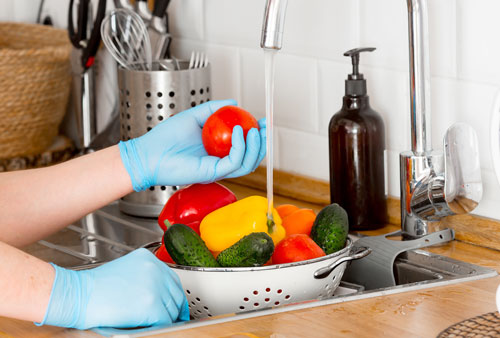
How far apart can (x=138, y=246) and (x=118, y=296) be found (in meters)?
0.40

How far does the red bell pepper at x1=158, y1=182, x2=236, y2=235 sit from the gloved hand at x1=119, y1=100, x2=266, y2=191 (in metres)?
0.01

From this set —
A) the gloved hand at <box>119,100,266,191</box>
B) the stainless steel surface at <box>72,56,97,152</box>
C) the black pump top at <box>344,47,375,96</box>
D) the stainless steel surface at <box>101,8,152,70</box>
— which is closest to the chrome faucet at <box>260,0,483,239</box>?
the black pump top at <box>344,47,375,96</box>

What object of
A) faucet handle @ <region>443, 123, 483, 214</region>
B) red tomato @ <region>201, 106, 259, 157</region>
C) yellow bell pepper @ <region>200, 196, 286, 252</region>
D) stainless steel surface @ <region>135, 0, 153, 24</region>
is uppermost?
stainless steel surface @ <region>135, 0, 153, 24</region>

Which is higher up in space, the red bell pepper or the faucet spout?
the faucet spout

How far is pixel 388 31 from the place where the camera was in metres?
1.36

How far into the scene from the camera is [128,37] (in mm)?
1708

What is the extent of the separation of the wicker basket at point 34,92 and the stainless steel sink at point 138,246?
0.36m

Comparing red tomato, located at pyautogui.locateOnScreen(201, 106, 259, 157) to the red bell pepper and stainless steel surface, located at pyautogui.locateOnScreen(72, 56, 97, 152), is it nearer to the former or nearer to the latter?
the red bell pepper

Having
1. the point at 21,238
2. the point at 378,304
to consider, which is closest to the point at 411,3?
the point at 378,304

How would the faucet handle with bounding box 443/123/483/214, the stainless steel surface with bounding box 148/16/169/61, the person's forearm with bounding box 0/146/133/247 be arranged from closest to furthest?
1. the faucet handle with bounding box 443/123/483/214
2. the person's forearm with bounding box 0/146/133/247
3. the stainless steel surface with bounding box 148/16/169/61

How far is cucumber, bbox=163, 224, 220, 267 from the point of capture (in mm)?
1044

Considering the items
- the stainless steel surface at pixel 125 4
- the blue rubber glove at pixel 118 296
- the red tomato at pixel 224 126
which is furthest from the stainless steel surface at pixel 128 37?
the blue rubber glove at pixel 118 296

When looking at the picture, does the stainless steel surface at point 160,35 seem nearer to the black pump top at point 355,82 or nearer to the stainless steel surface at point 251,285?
the black pump top at point 355,82

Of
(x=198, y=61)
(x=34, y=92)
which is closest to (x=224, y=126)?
(x=198, y=61)
